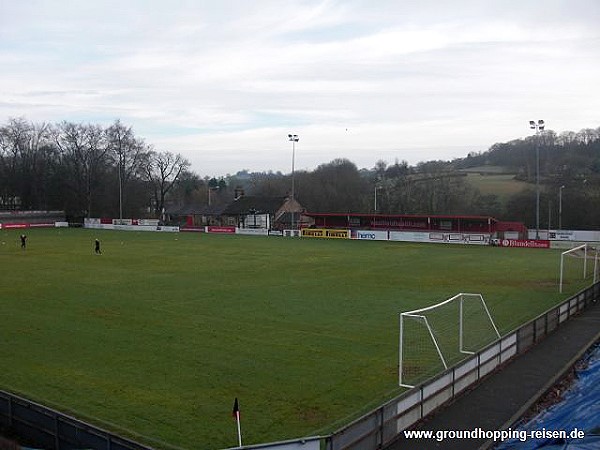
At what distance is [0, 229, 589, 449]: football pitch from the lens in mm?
13141

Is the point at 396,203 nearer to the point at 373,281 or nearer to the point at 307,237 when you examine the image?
the point at 307,237

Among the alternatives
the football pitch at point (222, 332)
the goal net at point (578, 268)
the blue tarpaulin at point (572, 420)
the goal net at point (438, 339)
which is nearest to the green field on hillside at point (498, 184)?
the goal net at point (578, 268)

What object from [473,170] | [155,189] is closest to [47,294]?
[155,189]

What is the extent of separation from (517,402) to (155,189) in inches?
4116

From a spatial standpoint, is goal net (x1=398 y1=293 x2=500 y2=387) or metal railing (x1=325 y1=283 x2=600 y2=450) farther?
goal net (x1=398 y1=293 x2=500 y2=387)

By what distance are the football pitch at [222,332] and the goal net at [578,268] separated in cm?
77

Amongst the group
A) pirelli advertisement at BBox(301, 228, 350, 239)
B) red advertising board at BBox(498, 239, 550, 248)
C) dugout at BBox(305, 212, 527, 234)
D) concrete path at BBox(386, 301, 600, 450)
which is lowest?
concrete path at BBox(386, 301, 600, 450)

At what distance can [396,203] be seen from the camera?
9819 cm

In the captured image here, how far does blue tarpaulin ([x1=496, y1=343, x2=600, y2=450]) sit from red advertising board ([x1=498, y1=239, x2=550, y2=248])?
43.2 m

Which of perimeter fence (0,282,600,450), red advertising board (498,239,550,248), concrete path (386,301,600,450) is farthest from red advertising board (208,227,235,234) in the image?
perimeter fence (0,282,600,450)

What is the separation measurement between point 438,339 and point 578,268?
86.0 ft

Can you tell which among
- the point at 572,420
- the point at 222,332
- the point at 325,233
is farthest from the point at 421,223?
the point at 572,420

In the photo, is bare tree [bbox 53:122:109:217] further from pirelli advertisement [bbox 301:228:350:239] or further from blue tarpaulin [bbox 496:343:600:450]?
blue tarpaulin [bbox 496:343:600:450]

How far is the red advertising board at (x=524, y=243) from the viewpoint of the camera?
54875mm
